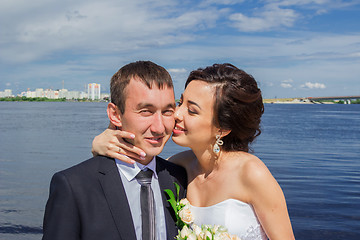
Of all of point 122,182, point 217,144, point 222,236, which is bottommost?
point 222,236

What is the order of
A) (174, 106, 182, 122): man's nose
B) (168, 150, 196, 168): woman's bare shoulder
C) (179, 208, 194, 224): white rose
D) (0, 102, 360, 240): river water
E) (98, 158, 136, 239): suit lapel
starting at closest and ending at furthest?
(98, 158, 136, 239): suit lapel < (179, 208, 194, 224): white rose < (174, 106, 182, 122): man's nose < (168, 150, 196, 168): woman's bare shoulder < (0, 102, 360, 240): river water

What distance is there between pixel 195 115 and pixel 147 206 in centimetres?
114

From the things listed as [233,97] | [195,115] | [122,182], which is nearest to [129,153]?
[122,182]

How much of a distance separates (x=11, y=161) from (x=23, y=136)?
43.5 feet

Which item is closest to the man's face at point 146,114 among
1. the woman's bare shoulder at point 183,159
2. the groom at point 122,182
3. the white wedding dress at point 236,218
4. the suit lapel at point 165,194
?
the groom at point 122,182

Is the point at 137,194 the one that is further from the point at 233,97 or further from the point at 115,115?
the point at 233,97

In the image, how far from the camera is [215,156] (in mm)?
4168

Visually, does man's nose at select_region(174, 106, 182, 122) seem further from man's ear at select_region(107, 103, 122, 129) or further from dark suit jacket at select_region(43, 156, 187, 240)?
dark suit jacket at select_region(43, 156, 187, 240)

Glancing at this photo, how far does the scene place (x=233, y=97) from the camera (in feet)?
12.7

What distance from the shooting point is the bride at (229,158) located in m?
3.62

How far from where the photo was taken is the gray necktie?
2998 mm

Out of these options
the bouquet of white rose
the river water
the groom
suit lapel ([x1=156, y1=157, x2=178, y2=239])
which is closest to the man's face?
the groom

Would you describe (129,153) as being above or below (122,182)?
above

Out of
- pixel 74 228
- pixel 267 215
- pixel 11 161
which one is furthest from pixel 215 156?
pixel 11 161
